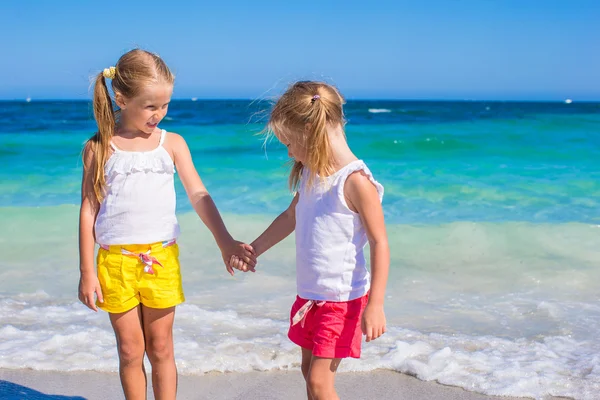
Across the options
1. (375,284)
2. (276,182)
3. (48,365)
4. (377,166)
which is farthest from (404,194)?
(375,284)

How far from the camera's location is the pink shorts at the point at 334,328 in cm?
217

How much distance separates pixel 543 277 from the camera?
4863 mm

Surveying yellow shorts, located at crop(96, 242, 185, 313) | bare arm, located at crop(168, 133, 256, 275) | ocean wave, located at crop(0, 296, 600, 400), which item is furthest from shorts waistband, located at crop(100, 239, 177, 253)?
ocean wave, located at crop(0, 296, 600, 400)

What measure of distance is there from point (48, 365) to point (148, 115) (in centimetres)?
156

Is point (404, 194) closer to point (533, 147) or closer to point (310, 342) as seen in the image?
point (310, 342)

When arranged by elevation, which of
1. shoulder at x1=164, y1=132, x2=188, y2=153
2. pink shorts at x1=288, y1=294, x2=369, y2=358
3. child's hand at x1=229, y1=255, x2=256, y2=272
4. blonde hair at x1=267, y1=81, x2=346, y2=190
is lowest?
pink shorts at x1=288, y1=294, x2=369, y2=358

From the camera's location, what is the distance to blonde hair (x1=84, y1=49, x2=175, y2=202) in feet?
7.86

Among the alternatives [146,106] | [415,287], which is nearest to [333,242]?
A: [146,106]

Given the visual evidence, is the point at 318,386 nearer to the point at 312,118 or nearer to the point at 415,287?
the point at 312,118

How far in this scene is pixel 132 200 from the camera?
94.6 inches

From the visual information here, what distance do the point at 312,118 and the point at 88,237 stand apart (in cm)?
97

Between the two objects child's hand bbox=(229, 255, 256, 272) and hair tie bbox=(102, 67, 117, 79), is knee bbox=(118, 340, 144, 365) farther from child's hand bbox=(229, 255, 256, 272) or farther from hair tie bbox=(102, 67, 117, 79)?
hair tie bbox=(102, 67, 117, 79)

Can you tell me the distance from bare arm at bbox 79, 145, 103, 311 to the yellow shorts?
0.10 ft

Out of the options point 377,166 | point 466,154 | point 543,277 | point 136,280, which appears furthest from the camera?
point 466,154
